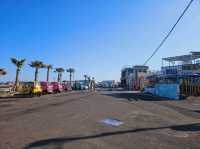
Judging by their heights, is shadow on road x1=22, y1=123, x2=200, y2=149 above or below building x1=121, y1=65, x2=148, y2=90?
below

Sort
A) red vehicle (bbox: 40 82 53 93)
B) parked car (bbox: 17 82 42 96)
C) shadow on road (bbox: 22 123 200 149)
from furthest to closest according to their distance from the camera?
red vehicle (bbox: 40 82 53 93), parked car (bbox: 17 82 42 96), shadow on road (bbox: 22 123 200 149)

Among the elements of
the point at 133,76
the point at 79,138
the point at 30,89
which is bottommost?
the point at 79,138

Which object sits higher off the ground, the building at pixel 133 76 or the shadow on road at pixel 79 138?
the building at pixel 133 76

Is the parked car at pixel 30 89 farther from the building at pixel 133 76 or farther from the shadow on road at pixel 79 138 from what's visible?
the building at pixel 133 76

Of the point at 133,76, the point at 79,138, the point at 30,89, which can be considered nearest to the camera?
the point at 79,138

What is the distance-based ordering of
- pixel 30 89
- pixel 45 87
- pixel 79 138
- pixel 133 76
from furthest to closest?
pixel 133 76
pixel 45 87
pixel 30 89
pixel 79 138

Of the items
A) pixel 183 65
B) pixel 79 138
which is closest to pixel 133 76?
pixel 183 65

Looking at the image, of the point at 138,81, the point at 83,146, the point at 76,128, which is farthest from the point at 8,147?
the point at 138,81

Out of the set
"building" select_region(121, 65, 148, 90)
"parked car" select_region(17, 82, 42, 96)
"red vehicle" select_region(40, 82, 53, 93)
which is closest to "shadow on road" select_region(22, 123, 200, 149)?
"parked car" select_region(17, 82, 42, 96)

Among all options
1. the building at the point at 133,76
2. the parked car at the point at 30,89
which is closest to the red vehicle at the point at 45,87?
the parked car at the point at 30,89

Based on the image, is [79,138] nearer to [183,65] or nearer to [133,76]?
[183,65]

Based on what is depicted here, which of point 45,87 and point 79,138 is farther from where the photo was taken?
point 45,87

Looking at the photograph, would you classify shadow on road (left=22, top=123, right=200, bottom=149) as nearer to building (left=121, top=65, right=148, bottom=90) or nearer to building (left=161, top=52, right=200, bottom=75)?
building (left=161, top=52, right=200, bottom=75)

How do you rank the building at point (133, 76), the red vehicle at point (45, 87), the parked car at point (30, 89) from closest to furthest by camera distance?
the parked car at point (30, 89), the red vehicle at point (45, 87), the building at point (133, 76)
